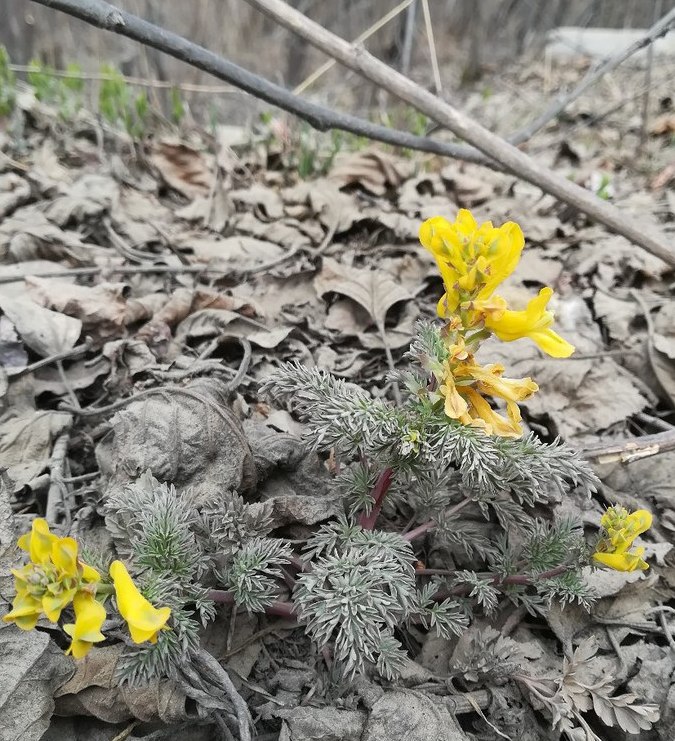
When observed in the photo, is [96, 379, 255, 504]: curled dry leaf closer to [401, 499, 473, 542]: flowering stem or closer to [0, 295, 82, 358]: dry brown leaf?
[401, 499, 473, 542]: flowering stem

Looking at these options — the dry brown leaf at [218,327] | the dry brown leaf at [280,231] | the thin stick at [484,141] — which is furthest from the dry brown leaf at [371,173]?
the dry brown leaf at [218,327]

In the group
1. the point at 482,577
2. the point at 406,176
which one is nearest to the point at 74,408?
the point at 482,577

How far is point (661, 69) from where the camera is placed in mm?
6457

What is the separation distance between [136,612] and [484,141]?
2.24m

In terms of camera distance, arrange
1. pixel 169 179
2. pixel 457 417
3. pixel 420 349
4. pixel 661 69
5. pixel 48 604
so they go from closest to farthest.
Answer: pixel 48 604 → pixel 457 417 → pixel 420 349 → pixel 169 179 → pixel 661 69

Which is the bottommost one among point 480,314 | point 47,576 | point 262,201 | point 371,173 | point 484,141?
point 262,201

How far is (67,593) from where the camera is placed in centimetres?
101

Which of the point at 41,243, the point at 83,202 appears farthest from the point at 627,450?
the point at 83,202

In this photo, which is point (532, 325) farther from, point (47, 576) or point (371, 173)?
point (371, 173)

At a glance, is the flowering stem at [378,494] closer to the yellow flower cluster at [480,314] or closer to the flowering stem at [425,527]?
the flowering stem at [425,527]

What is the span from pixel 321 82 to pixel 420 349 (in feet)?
31.1

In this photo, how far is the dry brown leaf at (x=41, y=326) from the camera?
2088mm

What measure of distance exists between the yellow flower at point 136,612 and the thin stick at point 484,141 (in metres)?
2.03

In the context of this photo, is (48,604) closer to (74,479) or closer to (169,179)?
(74,479)
